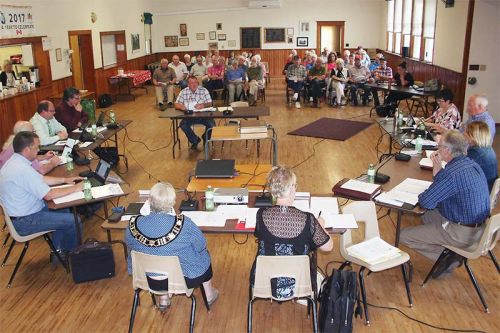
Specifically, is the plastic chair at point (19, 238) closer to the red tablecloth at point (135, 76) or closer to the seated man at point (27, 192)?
the seated man at point (27, 192)

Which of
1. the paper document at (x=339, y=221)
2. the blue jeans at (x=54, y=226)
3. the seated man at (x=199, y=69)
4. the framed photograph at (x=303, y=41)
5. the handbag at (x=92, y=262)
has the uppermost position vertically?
the framed photograph at (x=303, y=41)

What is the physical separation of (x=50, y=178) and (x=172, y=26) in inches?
598

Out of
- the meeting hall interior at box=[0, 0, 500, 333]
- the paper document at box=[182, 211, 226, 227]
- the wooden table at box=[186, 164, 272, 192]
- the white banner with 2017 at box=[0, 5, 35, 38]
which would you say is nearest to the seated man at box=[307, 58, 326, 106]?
the meeting hall interior at box=[0, 0, 500, 333]

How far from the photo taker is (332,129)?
387 inches

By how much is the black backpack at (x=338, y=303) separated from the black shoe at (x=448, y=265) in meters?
1.10

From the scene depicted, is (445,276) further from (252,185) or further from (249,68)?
(249,68)

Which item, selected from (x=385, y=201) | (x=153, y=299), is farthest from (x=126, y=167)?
(x=385, y=201)

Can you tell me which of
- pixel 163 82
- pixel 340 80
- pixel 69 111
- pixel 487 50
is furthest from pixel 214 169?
pixel 163 82

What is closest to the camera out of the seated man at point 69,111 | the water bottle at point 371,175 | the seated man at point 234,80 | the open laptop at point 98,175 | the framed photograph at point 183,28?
the water bottle at point 371,175

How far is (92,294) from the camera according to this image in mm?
4070

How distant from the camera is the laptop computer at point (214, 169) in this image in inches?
176

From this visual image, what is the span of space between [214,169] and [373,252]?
1.70 m

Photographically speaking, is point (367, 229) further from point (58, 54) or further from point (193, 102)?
point (58, 54)

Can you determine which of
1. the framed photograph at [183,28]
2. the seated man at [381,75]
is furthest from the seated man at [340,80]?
the framed photograph at [183,28]
